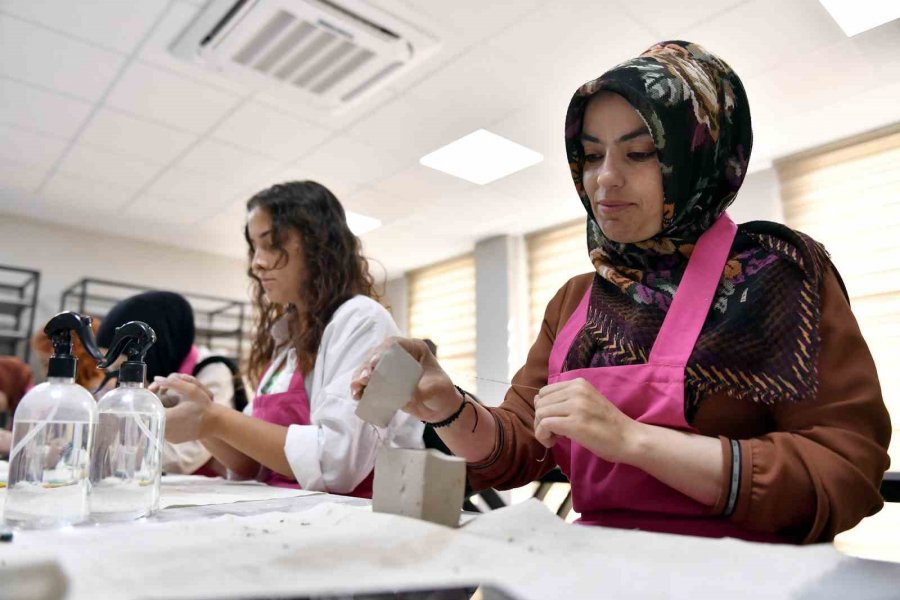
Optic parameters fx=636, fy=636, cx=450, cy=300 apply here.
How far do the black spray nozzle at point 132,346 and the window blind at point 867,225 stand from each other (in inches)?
137

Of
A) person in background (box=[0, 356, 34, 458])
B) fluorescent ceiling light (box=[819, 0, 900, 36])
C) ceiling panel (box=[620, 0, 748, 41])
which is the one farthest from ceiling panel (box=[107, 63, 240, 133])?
fluorescent ceiling light (box=[819, 0, 900, 36])

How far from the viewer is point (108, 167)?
3.88m

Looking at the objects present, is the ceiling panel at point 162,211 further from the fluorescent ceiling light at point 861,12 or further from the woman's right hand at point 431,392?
the woman's right hand at point 431,392

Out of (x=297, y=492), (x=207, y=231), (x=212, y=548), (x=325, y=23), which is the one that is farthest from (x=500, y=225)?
(x=212, y=548)

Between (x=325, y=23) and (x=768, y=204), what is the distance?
2.81 meters

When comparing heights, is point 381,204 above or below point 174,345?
above

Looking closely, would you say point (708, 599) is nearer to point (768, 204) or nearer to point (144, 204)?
point (768, 204)

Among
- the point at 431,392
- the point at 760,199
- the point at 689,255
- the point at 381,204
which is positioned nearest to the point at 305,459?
the point at 431,392

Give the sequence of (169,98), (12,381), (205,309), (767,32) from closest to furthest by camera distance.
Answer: (767,32) → (169,98) → (12,381) → (205,309)

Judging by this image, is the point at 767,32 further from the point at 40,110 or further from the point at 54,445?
the point at 40,110

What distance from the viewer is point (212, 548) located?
49cm

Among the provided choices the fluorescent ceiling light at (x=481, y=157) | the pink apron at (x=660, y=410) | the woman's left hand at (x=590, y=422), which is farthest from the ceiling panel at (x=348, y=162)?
the woman's left hand at (x=590, y=422)

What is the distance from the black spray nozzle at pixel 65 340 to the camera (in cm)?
69

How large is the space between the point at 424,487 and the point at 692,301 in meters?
0.43
